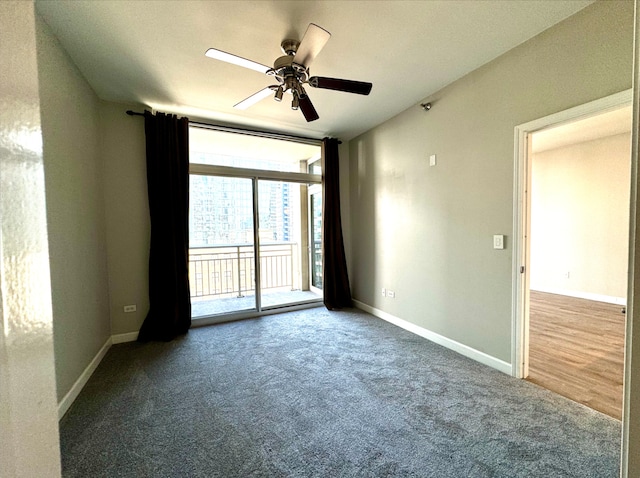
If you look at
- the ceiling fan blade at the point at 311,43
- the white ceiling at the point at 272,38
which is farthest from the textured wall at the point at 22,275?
the white ceiling at the point at 272,38

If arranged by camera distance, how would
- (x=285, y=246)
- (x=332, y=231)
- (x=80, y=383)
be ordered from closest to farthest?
1. (x=80, y=383)
2. (x=332, y=231)
3. (x=285, y=246)

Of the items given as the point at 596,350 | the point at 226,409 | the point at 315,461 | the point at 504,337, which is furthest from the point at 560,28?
the point at 226,409

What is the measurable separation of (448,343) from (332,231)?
2209 mm

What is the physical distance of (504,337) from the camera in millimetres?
2398

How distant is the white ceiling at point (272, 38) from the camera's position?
72.7 inches

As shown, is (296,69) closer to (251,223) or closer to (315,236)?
(251,223)

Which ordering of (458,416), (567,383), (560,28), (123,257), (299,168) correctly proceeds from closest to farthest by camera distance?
1. (458,416)
2. (560,28)
3. (567,383)
4. (123,257)
5. (299,168)

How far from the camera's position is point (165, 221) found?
10.7ft

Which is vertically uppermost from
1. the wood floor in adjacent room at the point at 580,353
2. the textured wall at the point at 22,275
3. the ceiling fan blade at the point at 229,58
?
the ceiling fan blade at the point at 229,58

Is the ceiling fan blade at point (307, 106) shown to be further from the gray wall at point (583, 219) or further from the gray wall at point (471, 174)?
the gray wall at point (583, 219)

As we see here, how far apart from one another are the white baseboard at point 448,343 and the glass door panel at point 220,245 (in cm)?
201

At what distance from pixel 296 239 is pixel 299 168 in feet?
4.46

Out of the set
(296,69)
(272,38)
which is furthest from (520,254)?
(272,38)

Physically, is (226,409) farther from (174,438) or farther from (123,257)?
(123,257)
